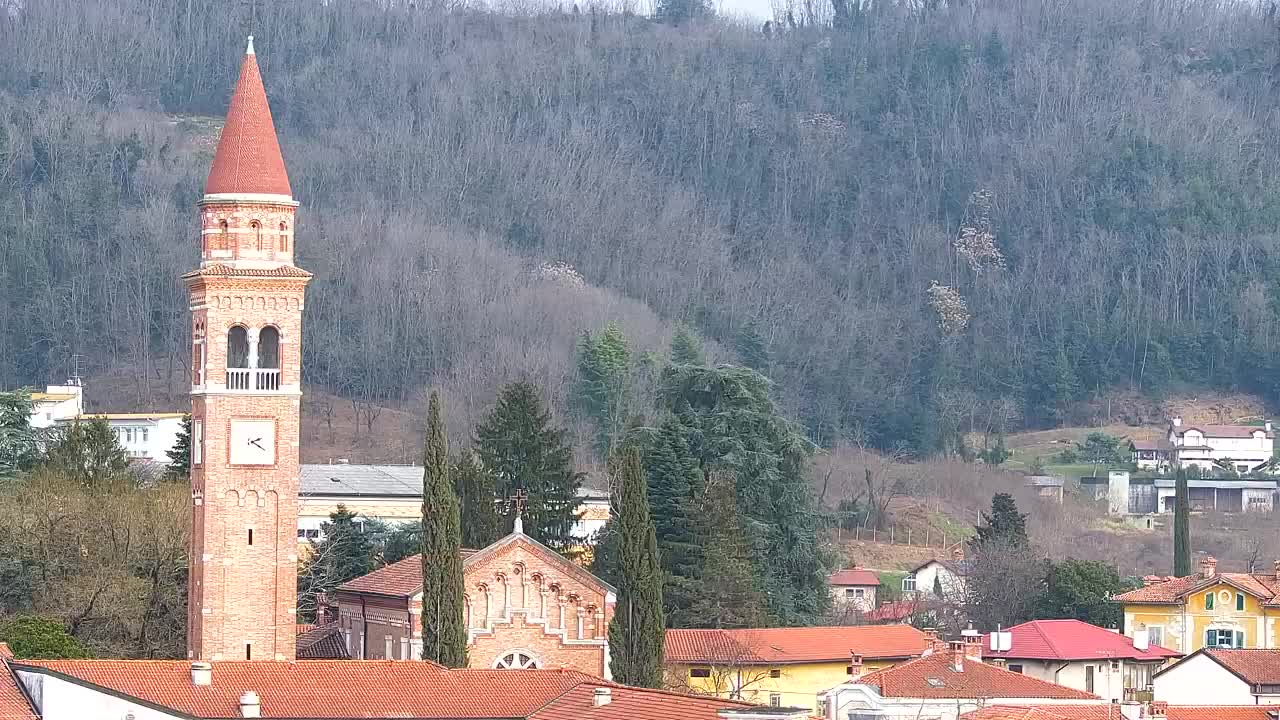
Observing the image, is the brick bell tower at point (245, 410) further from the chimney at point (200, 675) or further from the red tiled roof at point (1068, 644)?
the red tiled roof at point (1068, 644)

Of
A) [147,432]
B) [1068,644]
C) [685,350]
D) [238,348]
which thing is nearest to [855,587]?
[685,350]

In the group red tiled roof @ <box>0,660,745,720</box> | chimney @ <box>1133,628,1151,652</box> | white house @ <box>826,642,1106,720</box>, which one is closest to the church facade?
white house @ <box>826,642,1106,720</box>

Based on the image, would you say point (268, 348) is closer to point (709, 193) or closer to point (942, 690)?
point (942, 690)

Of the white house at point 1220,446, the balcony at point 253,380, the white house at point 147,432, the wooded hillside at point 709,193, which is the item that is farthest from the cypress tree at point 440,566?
the white house at point 1220,446

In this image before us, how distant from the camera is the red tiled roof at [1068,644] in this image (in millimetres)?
63406

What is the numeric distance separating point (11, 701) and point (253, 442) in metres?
13.2

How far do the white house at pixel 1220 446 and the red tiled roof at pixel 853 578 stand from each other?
40.8 m

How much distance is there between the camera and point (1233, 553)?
103188 millimetres

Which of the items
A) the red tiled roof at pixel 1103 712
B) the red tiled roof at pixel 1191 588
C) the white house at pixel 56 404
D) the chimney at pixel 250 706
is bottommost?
the red tiled roof at pixel 1103 712

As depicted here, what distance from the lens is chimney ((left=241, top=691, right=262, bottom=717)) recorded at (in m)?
44.3

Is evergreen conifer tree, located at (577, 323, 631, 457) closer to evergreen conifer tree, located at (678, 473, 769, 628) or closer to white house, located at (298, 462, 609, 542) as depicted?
white house, located at (298, 462, 609, 542)

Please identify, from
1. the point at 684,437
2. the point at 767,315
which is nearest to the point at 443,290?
the point at 767,315

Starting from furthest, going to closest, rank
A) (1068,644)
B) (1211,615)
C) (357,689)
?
(1211,615)
(1068,644)
(357,689)

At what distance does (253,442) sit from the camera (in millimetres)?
54000
